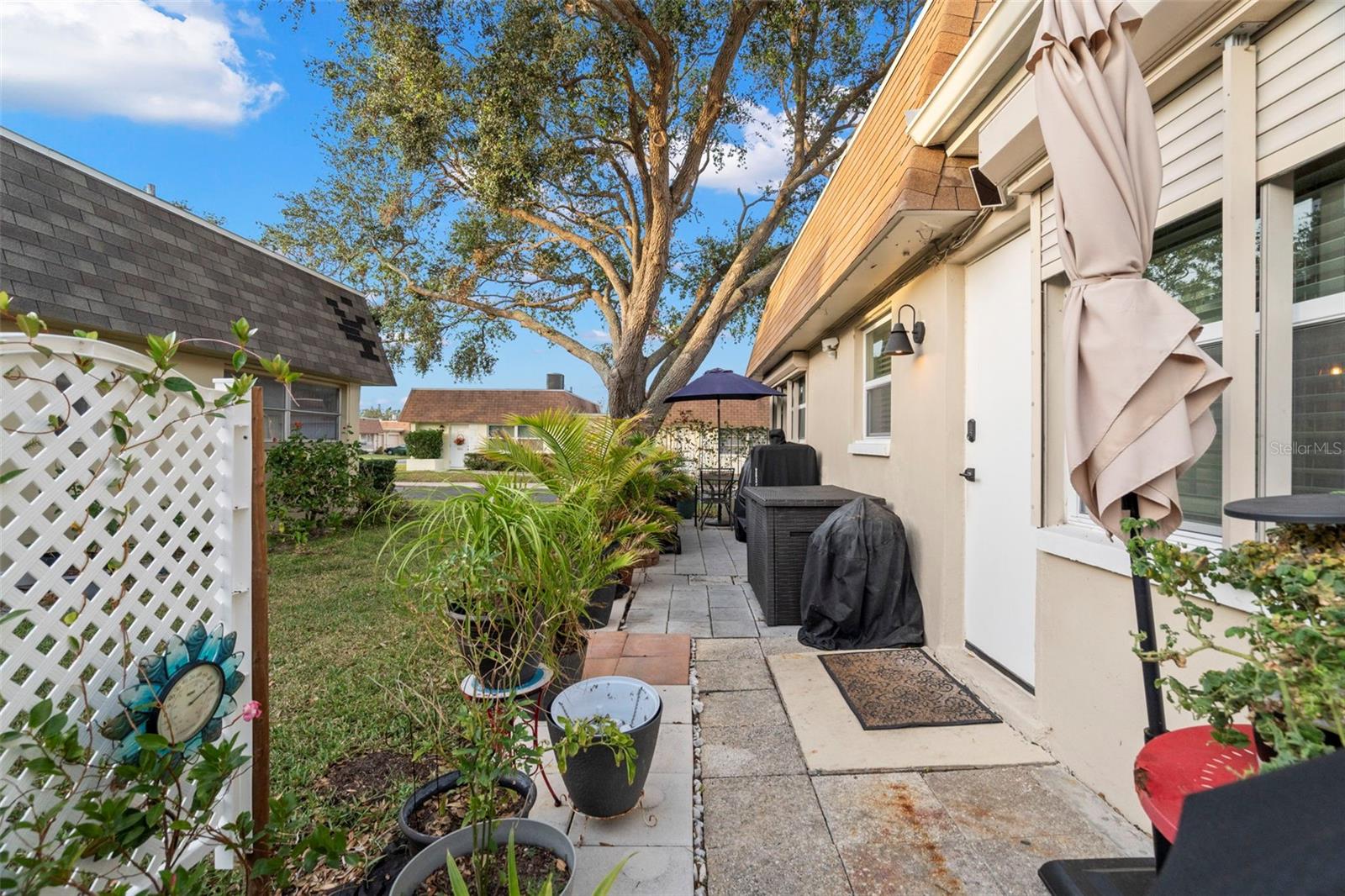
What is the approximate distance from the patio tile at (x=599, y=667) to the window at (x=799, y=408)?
19.6ft

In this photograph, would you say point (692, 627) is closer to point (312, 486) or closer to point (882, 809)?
point (882, 809)

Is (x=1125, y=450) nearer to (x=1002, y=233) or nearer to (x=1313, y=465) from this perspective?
(x=1313, y=465)

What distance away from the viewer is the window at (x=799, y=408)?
356 inches

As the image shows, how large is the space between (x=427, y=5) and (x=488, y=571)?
8.74 m

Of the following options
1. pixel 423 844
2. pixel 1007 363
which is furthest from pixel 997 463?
pixel 423 844

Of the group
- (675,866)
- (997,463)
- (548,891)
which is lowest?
(675,866)

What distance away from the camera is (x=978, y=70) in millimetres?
2539

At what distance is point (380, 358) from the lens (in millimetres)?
11359

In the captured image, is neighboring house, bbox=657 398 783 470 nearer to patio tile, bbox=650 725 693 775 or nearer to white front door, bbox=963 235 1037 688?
white front door, bbox=963 235 1037 688

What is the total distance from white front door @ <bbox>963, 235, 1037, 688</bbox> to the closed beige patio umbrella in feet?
4.14

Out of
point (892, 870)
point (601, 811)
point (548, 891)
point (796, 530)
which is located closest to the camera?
point (548, 891)

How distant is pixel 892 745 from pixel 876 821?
55 centimetres

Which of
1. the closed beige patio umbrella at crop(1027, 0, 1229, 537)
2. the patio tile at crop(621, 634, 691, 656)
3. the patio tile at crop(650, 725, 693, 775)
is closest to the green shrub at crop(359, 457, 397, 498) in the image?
the patio tile at crop(621, 634, 691, 656)

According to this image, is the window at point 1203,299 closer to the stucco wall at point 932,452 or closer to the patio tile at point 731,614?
the stucco wall at point 932,452
